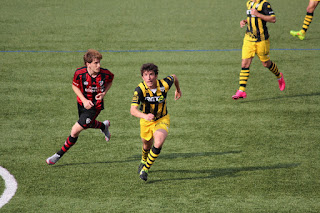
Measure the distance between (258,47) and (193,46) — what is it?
4.75 m

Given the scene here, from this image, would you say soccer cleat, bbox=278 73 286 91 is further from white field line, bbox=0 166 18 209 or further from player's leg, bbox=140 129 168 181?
white field line, bbox=0 166 18 209

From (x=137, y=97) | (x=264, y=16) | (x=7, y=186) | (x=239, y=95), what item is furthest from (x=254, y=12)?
(x=7, y=186)

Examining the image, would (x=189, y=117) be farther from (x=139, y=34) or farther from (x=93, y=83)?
(x=139, y=34)

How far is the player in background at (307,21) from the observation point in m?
15.6

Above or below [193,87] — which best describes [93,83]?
above

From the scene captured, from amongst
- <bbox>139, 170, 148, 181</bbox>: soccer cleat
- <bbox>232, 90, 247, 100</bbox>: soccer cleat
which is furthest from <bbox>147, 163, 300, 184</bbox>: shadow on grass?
<bbox>232, 90, 247, 100</bbox>: soccer cleat

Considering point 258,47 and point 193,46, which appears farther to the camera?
point 193,46

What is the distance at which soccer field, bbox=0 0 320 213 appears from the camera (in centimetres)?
683

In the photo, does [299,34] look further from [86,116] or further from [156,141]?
[156,141]

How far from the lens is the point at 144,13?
1995cm

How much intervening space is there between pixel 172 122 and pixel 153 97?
8.92 ft

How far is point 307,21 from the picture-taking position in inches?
615

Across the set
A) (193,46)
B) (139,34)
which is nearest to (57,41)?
(139,34)

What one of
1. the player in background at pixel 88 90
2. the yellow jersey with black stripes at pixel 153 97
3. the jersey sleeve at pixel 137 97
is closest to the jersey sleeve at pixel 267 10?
the yellow jersey with black stripes at pixel 153 97
